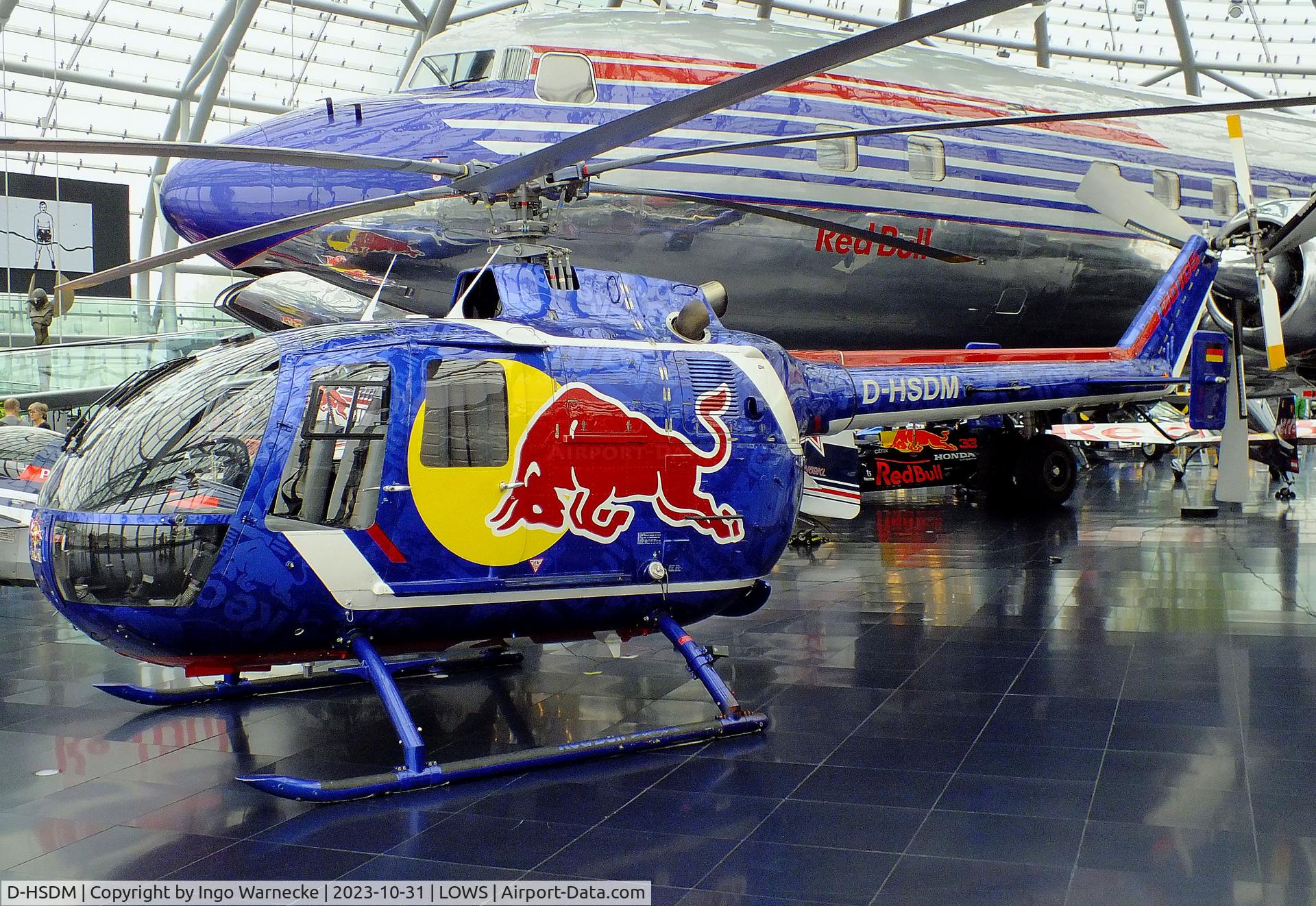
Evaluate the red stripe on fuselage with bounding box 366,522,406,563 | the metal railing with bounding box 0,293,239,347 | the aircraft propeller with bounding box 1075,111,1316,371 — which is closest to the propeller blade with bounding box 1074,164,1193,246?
the aircraft propeller with bounding box 1075,111,1316,371

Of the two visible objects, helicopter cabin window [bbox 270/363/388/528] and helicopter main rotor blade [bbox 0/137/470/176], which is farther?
helicopter cabin window [bbox 270/363/388/528]

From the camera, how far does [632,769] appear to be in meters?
5.39

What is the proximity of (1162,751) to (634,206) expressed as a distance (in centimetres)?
725

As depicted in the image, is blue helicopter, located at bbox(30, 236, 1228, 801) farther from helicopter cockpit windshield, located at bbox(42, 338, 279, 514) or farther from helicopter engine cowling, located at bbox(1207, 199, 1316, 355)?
helicopter engine cowling, located at bbox(1207, 199, 1316, 355)

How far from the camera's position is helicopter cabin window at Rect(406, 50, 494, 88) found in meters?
10.9

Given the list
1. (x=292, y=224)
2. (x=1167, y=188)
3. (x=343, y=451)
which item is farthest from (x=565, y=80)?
(x=1167, y=188)

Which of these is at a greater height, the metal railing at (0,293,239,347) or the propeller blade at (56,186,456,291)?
the metal railing at (0,293,239,347)

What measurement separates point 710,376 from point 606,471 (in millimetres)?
938

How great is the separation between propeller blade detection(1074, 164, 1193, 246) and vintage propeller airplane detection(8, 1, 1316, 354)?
15 cm

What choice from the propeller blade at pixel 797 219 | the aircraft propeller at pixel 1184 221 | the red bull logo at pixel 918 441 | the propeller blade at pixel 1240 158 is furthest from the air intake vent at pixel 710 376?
the red bull logo at pixel 918 441

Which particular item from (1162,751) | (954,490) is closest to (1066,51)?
(954,490)

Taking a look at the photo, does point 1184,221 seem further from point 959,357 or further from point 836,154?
point 836,154

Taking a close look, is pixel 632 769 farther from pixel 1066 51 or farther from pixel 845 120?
pixel 1066 51

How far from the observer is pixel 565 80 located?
1077cm
